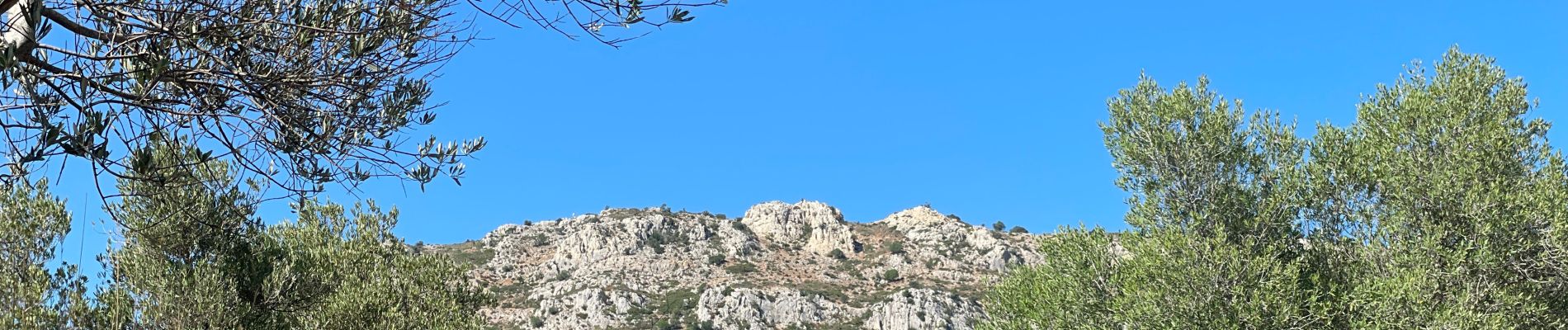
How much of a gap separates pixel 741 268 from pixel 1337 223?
107784 millimetres

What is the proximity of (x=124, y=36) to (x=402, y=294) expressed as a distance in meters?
19.5

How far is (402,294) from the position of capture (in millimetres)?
25766

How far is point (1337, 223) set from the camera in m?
20.9

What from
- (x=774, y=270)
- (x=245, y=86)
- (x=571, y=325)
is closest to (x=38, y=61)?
(x=245, y=86)

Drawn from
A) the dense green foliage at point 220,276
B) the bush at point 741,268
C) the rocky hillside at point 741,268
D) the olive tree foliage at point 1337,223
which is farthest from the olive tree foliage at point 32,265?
the bush at point 741,268

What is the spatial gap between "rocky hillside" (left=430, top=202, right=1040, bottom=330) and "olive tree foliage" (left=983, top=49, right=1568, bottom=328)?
73.5 meters

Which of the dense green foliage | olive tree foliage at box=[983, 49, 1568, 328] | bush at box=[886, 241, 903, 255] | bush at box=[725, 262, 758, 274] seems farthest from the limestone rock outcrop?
olive tree foliage at box=[983, 49, 1568, 328]

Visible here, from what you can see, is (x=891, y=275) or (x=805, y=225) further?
(x=805, y=225)

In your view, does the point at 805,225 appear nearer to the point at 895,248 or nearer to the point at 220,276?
the point at 895,248

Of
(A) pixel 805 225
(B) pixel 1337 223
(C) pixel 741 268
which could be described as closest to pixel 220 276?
(B) pixel 1337 223

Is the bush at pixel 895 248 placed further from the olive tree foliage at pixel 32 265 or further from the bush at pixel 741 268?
the olive tree foliage at pixel 32 265

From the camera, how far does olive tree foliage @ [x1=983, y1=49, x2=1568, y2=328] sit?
60.3 ft

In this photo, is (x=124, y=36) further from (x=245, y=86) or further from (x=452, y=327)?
(x=452, y=327)

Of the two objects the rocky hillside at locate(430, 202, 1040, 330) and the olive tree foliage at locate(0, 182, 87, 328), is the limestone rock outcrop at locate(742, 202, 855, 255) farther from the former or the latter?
the olive tree foliage at locate(0, 182, 87, 328)
